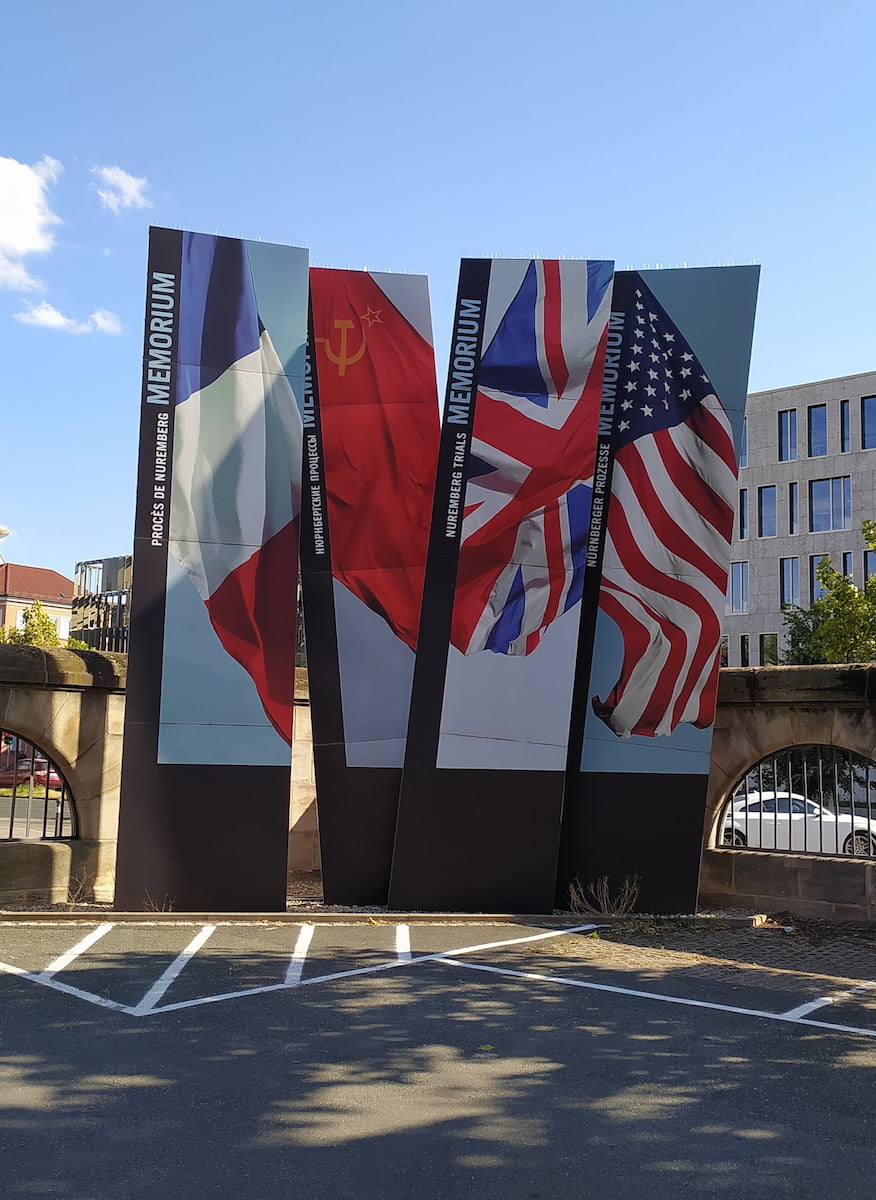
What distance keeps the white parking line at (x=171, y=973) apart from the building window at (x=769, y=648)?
48.7 meters

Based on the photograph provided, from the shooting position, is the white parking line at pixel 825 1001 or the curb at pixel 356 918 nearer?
the white parking line at pixel 825 1001

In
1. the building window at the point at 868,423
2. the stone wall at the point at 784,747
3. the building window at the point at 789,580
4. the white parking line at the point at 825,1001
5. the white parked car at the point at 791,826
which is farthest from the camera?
the building window at the point at 789,580

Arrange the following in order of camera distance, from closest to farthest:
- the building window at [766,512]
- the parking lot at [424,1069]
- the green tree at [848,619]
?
1. the parking lot at [424,1069]
2. the green tree at [848,619]
3. the building window at [766,512]

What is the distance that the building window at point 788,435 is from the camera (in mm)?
63688

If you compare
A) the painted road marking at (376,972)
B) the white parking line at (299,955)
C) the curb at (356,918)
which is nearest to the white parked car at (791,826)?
the curb at (356,918)

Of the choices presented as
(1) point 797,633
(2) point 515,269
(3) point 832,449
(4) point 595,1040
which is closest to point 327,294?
(2) point 515,269

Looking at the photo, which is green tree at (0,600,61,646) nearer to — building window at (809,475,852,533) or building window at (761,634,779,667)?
building window at (761,634,779,667)

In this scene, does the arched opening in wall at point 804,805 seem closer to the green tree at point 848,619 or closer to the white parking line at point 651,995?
the white parking line at point 651,995

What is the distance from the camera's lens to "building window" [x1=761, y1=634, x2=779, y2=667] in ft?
189

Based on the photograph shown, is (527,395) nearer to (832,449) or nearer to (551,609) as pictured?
(551,609)

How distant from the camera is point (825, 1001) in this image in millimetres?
8969

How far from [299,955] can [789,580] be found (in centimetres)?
5764

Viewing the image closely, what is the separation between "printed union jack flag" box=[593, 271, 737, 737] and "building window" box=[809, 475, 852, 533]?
50.8 m

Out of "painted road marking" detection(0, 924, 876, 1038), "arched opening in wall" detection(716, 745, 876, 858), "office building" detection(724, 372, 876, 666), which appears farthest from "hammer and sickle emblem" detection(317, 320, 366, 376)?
"office building" detection(724, 372, 876, 666)
